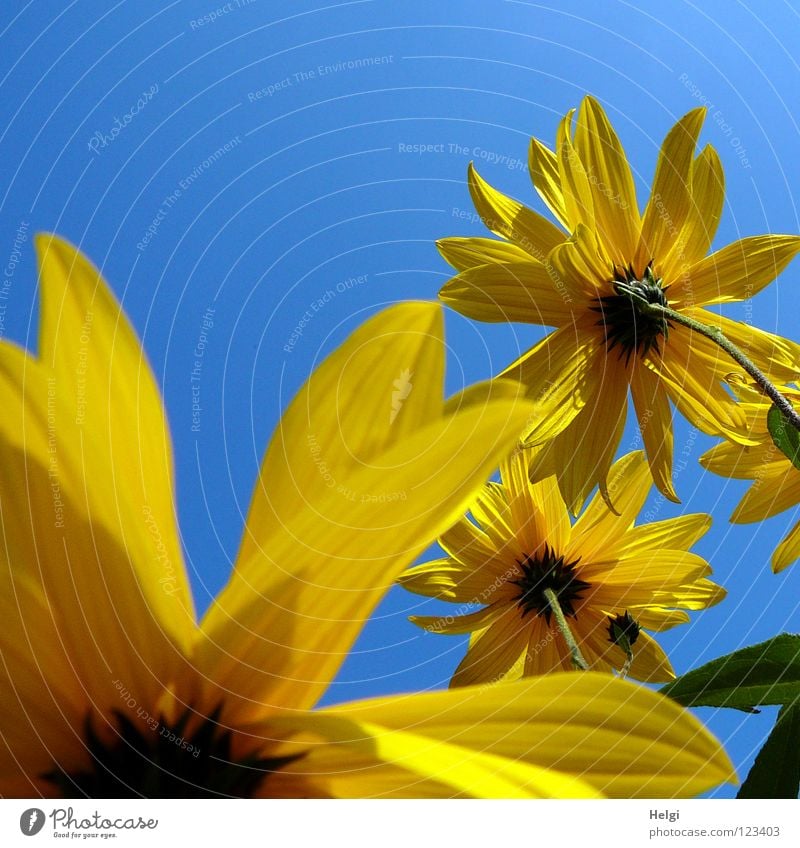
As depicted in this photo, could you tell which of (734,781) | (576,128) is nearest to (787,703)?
(734,781)

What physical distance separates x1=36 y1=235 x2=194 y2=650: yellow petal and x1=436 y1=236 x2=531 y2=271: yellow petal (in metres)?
0.36

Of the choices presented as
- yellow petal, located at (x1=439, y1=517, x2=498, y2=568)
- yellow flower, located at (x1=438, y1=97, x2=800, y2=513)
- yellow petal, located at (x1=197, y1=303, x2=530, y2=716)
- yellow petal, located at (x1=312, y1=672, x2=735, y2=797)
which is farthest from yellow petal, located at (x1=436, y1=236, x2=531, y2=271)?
yellow petal, located at (x1=312, y1=672, x2=735, y2=797)

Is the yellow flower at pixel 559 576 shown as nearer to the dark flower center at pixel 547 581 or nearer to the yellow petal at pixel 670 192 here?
the dark flower center at pixel 547 581

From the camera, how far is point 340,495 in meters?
0.30

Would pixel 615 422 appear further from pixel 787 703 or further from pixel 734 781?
pixel 734 781

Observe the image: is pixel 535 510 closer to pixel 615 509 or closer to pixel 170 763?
pixel 615 509

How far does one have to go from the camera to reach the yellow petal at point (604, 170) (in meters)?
0.67

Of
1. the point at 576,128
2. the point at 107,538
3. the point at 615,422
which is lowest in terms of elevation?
the point at 107,538

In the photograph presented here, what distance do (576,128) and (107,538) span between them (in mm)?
549

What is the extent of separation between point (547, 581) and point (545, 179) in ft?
1.30

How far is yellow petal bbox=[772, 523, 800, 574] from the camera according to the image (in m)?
0.67

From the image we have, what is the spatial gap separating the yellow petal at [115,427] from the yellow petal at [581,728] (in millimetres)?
95

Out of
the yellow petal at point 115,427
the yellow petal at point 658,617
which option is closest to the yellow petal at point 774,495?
the yellow petal at point 658,617

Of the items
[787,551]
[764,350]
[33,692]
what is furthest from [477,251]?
[33,692]
